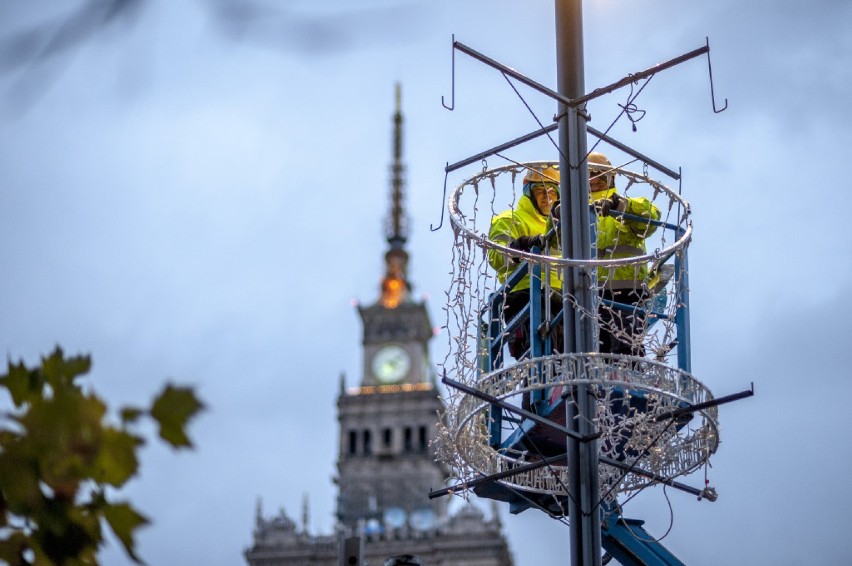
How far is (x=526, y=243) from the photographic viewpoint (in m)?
11.4

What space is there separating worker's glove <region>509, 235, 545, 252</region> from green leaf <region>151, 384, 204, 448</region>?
7.15m

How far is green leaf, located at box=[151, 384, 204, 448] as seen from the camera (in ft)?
13.4


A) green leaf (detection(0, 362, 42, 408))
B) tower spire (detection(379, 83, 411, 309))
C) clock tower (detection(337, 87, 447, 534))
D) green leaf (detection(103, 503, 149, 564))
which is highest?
tower spire (detection(379, 83, 411, 309))

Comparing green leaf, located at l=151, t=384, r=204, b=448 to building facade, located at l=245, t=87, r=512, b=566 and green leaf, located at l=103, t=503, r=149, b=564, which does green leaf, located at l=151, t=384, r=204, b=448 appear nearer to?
green leaf, located at l=103, t=503, r=149, b=564

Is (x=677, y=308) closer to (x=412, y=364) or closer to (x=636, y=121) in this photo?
(x=636, y=121)

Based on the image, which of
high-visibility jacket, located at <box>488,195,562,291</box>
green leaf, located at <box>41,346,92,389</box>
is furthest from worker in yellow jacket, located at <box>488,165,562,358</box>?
green leaf, located at <box>41,346,92,389</box>

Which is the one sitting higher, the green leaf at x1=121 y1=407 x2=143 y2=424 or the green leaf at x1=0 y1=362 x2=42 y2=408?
the green leaf at x1=0 y1=362 x2=42 y2=408

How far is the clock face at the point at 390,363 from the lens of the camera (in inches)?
3359

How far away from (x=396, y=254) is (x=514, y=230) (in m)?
75.9

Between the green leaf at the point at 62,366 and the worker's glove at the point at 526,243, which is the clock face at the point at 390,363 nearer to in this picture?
the worker's glove at the point at 526,243

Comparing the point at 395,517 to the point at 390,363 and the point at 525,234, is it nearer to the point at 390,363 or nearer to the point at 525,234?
the point at 390,363

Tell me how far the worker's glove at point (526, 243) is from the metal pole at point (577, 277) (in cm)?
46

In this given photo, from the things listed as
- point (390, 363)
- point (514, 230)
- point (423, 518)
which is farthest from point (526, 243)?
point (390, 363)

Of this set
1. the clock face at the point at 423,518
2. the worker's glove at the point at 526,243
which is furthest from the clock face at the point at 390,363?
the worker's glove at the point at 526,243
